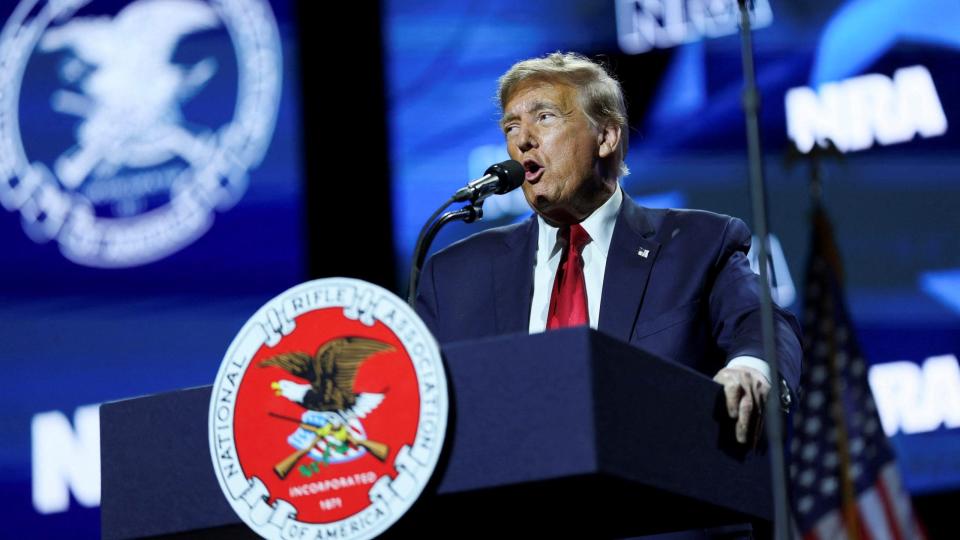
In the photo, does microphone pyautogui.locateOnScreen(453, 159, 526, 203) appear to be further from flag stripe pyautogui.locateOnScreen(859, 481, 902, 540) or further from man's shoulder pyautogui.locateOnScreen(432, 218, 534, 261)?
flag stripe pyautogui.locateOnScreen(859, 481, 902, 540)

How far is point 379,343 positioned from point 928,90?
330 cm

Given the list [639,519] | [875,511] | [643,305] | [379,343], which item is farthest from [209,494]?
[875,511]

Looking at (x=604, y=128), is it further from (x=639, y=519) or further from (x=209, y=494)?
(x=209, y=494)

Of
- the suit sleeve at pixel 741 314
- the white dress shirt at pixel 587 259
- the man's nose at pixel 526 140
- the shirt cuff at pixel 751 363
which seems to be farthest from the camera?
the man's nose at pixel 526 140

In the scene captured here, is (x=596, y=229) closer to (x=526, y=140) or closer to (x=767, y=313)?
(x=526, y=140)

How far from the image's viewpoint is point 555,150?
102 inches

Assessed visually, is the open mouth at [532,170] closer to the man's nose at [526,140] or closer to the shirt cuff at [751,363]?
the man's nose at [526,140]

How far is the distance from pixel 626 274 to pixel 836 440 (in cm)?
229

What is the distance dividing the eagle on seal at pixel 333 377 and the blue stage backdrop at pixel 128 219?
3428mm

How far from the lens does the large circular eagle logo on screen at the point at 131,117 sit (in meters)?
5.27

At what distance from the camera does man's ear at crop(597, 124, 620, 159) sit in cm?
266

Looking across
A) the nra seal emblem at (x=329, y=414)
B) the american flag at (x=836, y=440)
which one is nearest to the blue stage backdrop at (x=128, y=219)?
the american flag at (x=836, y=440)

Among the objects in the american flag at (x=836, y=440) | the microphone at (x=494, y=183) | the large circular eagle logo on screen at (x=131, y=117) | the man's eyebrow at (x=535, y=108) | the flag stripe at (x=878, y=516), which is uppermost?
the large circular eagle logo on screen at (x=131, y=117)

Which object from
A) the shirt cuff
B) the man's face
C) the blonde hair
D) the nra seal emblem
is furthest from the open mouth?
the nra seal emblem
